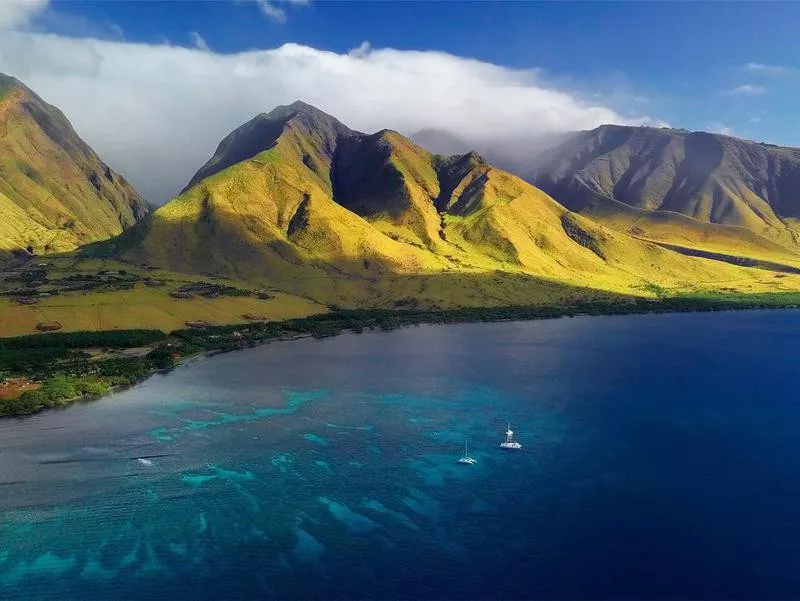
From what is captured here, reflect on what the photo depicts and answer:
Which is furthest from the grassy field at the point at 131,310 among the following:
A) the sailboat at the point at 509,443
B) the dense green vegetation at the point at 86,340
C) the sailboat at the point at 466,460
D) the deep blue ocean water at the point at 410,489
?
the sailboat at the point at 466,460

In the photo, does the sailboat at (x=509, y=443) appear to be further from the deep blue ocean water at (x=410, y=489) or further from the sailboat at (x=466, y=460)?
the sailboat at (x=466, y=460)

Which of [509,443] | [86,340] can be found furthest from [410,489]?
[86,340]

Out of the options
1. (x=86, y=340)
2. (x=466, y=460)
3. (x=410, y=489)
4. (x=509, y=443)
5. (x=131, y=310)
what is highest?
(x=131, y=310)

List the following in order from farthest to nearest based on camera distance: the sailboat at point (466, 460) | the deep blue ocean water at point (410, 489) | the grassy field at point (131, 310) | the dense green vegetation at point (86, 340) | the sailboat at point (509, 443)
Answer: the grassy field at point (131, 310)
the dense green vegetation at point (86, 340)
the sailboat at point (509, 443)
the sailboat at point (466, 460)
the deep blue ocean water at point (410, 489)

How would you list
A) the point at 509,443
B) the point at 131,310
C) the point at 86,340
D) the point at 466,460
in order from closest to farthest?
the point at 466,460, the point at 509,443, the point at 86,340, the point at 131,310

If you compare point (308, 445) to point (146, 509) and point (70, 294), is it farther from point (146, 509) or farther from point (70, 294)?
point (70, 294)

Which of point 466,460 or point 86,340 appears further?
point 86,340

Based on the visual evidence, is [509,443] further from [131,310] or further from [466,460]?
[131,310]

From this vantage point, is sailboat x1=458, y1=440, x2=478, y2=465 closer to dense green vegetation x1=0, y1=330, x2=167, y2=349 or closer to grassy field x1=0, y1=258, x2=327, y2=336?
dense green vegetation x1=0, y1=330, x2=167, y2=349

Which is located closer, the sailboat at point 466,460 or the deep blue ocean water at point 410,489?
the deep blue ocean water at point 410,489
